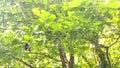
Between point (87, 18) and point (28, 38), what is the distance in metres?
0.95

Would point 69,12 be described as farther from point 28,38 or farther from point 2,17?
point 2,17

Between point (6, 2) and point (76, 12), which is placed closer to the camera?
point (76, 12)

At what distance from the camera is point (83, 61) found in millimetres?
8820

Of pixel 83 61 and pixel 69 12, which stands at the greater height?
pixel 69 12

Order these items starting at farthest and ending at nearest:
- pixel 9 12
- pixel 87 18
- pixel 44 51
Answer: pixel 44 51 < pixel 9 12 < pixel 87 18

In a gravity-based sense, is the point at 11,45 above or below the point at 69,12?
below

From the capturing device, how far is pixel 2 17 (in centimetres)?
564

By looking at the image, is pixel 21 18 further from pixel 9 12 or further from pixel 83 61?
pixel 83 61

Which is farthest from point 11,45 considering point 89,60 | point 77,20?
point 89,60

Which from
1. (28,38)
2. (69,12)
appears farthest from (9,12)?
(69,12)

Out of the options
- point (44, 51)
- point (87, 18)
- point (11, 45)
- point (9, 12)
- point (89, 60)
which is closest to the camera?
point (87, 18)

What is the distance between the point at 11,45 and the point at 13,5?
1.55 meters

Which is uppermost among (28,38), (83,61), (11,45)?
(28,38)

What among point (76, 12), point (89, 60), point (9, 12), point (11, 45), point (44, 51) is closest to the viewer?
point (76, 12)
